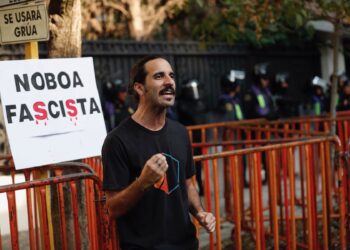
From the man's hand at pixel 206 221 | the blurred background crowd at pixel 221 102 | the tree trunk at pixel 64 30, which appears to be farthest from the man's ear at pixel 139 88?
the blurred background crowd at pixel 221 102

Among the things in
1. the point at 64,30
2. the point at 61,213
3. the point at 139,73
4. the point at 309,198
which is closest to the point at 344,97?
the point at 309,198

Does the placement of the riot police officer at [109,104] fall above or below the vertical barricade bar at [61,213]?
above

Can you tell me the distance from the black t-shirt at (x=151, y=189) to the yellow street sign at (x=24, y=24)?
54.1 inches

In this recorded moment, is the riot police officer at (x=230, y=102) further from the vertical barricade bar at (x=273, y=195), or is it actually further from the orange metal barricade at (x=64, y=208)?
the orange metal barricade at (x=64, y=208)

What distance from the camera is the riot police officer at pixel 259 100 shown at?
998 centimetres

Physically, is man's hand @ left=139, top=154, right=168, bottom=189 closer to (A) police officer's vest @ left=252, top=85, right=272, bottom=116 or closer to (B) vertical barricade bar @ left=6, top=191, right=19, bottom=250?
(B) vertical barricade bar @ left=6, top=191, right=19, bottom=250

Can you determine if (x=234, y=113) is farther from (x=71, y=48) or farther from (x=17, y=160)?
(x=17, y=160)

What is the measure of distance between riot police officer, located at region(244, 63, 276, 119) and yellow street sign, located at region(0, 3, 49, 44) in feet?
19.2

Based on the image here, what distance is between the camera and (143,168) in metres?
3.12

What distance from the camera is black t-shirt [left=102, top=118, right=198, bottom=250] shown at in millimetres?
3182

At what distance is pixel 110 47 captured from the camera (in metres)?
12.3

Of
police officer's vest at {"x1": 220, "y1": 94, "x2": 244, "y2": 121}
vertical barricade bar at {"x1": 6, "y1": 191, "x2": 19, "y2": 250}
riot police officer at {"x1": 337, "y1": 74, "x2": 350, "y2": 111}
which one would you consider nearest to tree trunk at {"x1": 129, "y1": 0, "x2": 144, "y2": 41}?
police officer's vest at {"x1": 220, "y1": 94, "x2": 244, "y2": 121}

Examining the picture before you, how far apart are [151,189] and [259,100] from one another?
274 inches

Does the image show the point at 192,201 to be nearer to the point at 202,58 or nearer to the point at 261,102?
the point at 261,102
